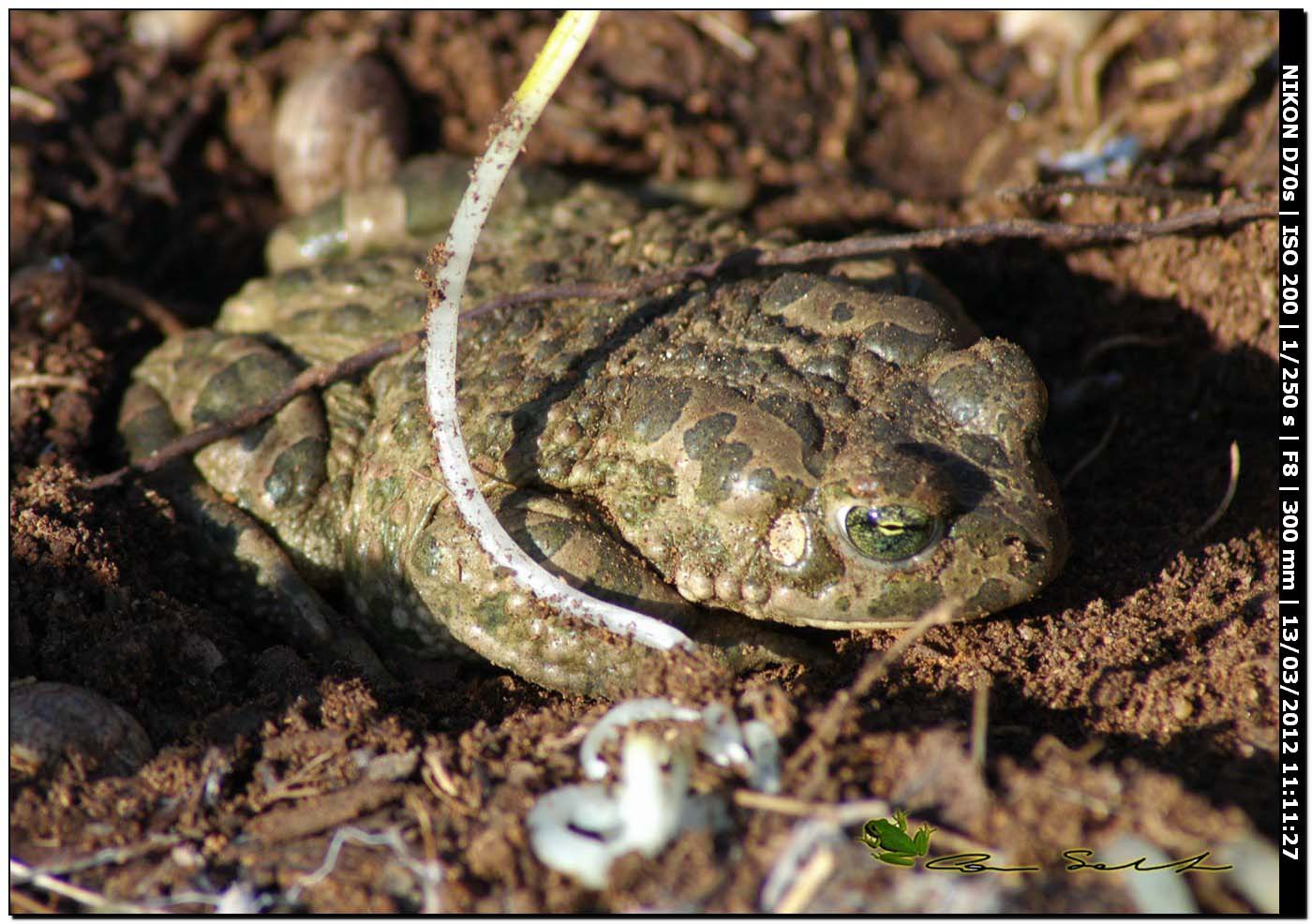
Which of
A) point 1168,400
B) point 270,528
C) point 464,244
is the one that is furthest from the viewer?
point 1168,400

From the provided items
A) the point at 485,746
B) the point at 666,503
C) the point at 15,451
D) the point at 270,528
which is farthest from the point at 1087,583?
the point at 15,451

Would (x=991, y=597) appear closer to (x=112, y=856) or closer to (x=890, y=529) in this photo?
(x=890, y=529)

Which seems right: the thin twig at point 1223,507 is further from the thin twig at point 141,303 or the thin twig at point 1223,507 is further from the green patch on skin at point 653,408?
the thin twig at point 141,303

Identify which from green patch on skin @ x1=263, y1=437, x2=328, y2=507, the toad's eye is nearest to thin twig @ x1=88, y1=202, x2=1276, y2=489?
green patch on skin @ x1=263, y1=437, x2=328, y2=507

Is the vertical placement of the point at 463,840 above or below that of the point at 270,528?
below

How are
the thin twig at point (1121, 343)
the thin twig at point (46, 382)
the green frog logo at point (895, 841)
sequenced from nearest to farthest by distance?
the green frog logo at point (895, 841)
the thin twig at point (46, 382)
the thin twig at point (1121, 343)

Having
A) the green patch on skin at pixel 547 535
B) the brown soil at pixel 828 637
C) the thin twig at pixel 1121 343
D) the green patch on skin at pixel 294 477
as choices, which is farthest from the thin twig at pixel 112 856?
the thin twig at pixel 1121 343

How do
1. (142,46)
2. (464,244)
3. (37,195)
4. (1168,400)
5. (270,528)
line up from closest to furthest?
(464,244), (270,528), (1168,400), (37,195), (142,46)

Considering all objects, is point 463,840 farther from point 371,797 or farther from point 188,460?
point 188,460

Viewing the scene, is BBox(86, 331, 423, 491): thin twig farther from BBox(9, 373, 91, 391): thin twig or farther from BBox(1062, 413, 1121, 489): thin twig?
BBox(1062, 413, 1121, 489): thin twig
